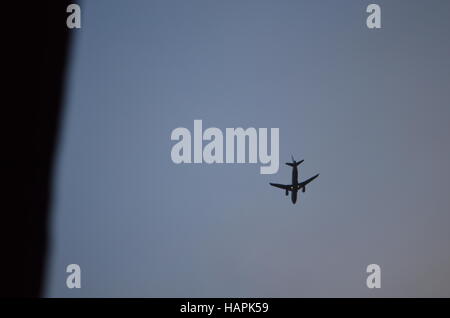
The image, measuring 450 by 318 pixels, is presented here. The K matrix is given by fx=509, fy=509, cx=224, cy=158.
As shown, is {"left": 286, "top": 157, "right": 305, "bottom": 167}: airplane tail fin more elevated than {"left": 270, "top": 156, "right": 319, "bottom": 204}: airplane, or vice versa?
{"left": 286, "top": 157, "right": 305, "bottom": 167}: airplane tail fin

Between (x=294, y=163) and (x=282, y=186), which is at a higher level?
(x=294, y=163)

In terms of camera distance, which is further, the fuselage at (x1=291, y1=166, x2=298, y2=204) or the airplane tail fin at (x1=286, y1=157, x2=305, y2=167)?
the airplane tail fin at (x1=286, y1=157, x2=305, y2=167)

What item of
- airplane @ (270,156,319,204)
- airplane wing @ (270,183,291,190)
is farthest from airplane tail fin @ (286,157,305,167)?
airplane wing @ (270,183,291,190)

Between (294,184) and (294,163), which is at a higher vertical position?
(294,163)

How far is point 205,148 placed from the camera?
2566mm

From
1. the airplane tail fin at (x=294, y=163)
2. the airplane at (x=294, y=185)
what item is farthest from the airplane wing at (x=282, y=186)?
the airplane tail fin at (x=294, y=163)

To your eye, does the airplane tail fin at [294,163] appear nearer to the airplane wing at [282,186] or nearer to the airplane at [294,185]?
the airplane at [294,185]

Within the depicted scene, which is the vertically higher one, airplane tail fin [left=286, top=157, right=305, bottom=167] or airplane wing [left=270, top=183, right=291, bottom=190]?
airplane tail fin [left=286, top=157, right=305, bottom=167]

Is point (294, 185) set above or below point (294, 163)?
below

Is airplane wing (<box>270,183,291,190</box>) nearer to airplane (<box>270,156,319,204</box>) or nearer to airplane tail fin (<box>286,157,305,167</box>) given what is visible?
airplane (<box>270,156,319,204</box>)

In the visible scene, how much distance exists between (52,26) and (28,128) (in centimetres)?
54

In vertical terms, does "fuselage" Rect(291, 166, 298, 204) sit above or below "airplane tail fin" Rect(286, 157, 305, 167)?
below
